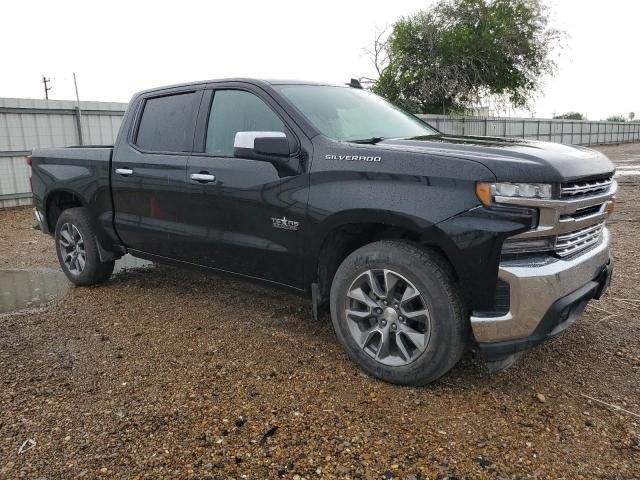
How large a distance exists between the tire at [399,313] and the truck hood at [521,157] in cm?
57

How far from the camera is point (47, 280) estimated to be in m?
5.85

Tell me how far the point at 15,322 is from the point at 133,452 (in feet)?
8.08

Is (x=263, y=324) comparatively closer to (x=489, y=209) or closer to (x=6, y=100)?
(x=489, y=209)

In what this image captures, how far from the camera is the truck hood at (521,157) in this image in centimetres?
271

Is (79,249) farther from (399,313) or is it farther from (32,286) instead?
(399,313)

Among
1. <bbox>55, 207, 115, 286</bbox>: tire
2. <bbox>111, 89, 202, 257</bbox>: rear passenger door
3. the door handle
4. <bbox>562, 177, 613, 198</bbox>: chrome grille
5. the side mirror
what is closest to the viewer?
<bbox>562, 177, 613, 198</bbox>: chrome grille

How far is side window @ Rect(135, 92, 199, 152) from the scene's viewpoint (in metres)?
4.27

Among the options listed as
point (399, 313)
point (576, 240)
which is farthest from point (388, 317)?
point (576, 240)

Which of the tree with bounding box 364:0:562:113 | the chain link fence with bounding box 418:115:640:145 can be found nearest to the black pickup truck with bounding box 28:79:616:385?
the chain link fence with bounding box 418:115:640:145

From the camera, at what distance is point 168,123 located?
14.6 ft

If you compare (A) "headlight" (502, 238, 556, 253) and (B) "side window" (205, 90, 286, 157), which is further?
(B) "side window" (205, 90, 286, 157)

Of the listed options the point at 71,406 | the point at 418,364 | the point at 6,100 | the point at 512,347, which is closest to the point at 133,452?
the point at 71,406

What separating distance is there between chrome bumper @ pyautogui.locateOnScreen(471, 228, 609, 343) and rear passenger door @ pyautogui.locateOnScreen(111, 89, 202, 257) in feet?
8.16

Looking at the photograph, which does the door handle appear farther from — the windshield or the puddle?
the puddle
